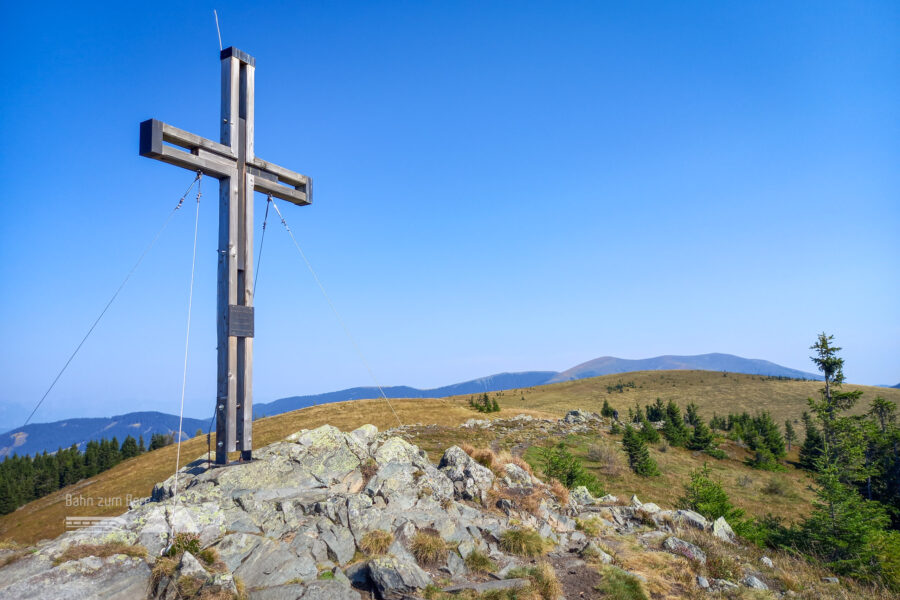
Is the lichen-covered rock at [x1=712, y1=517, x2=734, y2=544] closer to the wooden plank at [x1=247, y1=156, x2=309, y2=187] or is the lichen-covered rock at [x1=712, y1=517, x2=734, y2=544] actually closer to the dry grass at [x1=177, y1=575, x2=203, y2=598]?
the dry grass at [x1=177, y1=575, x2=203, y2=598]

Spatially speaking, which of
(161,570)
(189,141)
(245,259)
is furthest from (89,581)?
(189,141)

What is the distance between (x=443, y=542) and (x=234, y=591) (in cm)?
407

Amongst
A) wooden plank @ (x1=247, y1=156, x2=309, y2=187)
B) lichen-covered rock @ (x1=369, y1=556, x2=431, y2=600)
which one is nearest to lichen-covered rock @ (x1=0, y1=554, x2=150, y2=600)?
lichen-covered rock @ (x1=369, y1=556, x2=431, y2=600)

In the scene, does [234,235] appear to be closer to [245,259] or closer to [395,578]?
[245,259]

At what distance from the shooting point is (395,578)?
7320mm

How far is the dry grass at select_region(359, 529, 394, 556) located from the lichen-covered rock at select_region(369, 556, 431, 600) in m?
0.68

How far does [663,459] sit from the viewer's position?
42.3 meters

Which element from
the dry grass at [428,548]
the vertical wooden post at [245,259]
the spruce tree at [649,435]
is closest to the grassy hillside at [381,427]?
the spruce tree at [649,435]

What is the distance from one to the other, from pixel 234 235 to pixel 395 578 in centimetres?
779

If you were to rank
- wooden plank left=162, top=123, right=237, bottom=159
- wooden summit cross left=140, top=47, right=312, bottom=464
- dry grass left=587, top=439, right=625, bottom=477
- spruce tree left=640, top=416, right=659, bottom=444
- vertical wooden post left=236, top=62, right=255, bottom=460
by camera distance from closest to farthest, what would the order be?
wooden plank left=162, top=123, right=237, bottom=159 < wooden summit cross left=140, top=47, right=312, bottom=464 < vertical wooden post left=236, top=62, right=255, bottom=460 < dry grass left=587, top=439, right=625, bottom=477 < spruce tree left=640, top=416, right=659, bottom=444

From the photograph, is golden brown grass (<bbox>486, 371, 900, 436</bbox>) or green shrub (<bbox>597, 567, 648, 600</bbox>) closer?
green shrub (<bbox>597, 567, 648, 600</bbox>)

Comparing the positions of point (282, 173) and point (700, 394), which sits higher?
point (282, 173)

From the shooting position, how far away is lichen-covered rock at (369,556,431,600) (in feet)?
23.5

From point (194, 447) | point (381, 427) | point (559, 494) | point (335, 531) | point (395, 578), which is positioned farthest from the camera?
point (194, 447)
